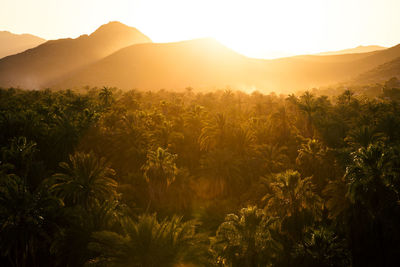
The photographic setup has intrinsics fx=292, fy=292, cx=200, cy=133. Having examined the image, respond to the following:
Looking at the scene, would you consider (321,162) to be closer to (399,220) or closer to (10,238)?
(399,220)

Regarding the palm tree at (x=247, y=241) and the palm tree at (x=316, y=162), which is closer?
the palm tree at (x=247, y=241)

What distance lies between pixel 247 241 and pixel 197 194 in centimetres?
2725

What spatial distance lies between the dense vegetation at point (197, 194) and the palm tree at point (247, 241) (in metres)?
0.10

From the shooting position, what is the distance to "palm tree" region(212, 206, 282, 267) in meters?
27.3

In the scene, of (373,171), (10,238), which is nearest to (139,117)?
(10,238)

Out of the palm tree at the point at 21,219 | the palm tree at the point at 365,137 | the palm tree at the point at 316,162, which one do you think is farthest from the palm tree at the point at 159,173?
the palm tree at the point at 365,137

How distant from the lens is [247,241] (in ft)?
89.4

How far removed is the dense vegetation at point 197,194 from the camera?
27031mm

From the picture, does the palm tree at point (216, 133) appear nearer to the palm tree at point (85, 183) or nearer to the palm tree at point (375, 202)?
the palm tree at point (85, 183)

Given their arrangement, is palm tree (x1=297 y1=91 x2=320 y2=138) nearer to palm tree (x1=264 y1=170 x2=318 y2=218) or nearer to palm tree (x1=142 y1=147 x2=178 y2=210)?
palm tree (x1=142 y1=147 x2=178 y2=210)

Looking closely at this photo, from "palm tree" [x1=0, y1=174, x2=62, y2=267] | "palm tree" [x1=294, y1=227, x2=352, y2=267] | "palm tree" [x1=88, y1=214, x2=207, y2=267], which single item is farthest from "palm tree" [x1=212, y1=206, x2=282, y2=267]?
"palm tree" [x1=0, y1=174, x2=62, y2=267]

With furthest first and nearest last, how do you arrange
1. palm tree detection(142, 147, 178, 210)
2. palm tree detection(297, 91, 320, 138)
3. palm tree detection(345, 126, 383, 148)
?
1. palm tree detection(297, 91, 320, 138)
2. palm tree detection(142, 147, 178, 210)
3. palm tree detection(345, 126, 383, 148)

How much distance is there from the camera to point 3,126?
1969 inches

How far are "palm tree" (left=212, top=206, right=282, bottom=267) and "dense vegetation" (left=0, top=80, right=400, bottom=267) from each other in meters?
0.10
